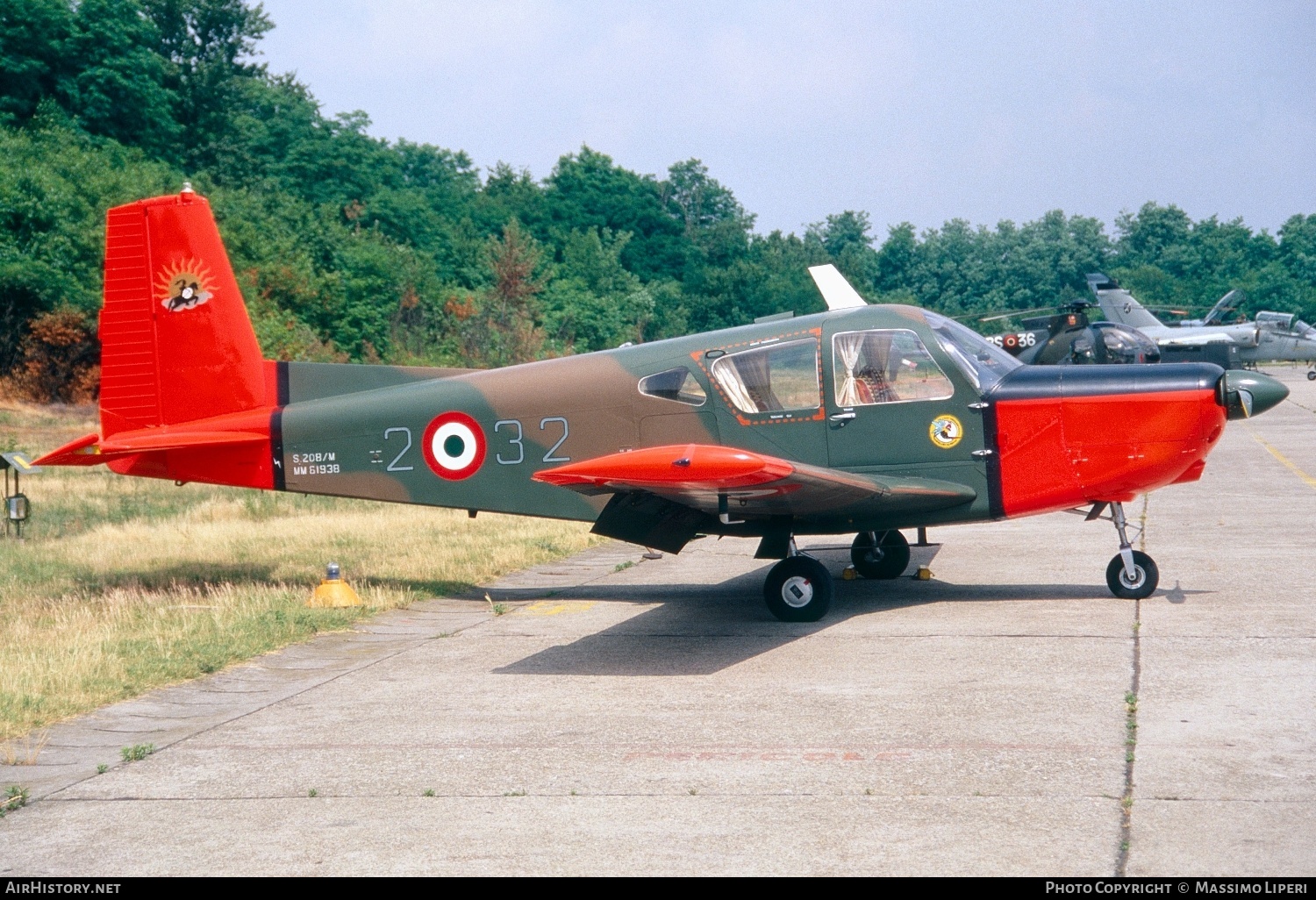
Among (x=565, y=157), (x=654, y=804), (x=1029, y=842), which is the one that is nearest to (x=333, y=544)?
(x=654, y=804)

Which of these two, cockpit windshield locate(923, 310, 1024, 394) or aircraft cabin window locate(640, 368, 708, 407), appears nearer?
cockpit windshield locate(923, 310, 1024, 394)

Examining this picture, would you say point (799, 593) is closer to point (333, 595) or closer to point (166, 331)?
point (333, 595)

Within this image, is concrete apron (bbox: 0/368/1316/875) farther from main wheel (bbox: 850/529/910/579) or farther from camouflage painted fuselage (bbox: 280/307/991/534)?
camouflage painted fuselage (bbox: 280/307/991/534)

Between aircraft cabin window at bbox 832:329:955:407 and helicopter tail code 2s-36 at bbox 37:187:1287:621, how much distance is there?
1 cm

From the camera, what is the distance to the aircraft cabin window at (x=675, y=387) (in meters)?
10.3

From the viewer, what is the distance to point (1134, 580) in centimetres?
988

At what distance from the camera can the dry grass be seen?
333 inches

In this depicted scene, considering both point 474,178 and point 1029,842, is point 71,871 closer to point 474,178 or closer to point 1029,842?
point 1029,842

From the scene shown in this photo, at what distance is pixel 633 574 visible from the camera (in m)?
12.5

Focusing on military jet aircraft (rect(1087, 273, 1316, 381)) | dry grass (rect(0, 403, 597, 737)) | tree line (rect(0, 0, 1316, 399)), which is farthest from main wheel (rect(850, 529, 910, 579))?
military jet aircraft (rect(1087, 273, 1316, 381))

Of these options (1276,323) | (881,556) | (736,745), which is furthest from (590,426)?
(1276,323)

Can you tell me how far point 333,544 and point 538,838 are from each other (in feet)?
32.0

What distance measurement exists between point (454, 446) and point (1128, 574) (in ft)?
18.0

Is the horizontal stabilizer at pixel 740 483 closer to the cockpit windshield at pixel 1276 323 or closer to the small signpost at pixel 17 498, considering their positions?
the small signpost at pixel 17 498
